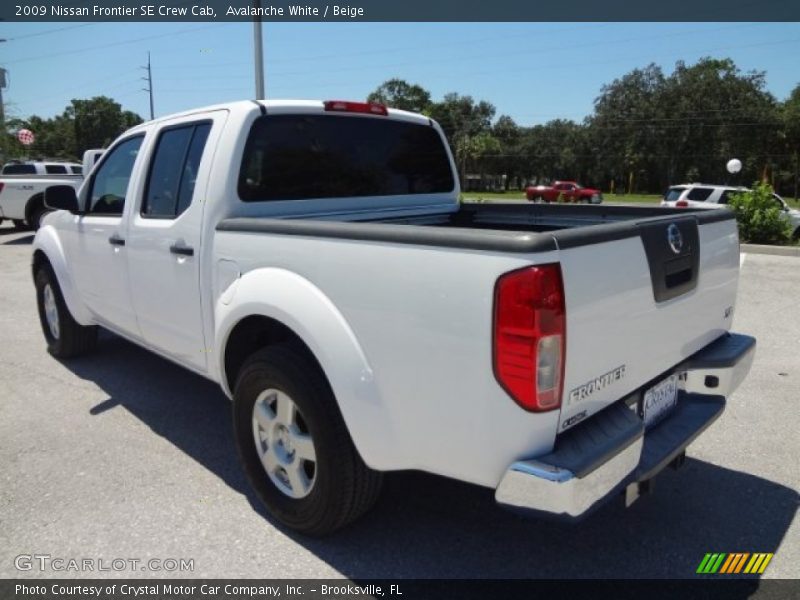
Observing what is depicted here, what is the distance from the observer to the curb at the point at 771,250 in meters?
11.8

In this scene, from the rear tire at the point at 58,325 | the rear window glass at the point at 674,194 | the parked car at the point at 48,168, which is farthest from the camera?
the parked car at the point at 48,168

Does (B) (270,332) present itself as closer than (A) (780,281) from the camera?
Yes

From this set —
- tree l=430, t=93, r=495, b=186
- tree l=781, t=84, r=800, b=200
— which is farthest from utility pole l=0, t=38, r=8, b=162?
tree l=781, t=84, r=800, b=200

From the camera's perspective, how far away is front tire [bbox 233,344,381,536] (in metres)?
2.49

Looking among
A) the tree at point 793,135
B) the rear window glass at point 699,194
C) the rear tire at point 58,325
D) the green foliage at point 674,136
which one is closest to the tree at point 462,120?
the green foliage at point 674,136

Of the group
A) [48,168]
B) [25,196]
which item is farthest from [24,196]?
[48,168]

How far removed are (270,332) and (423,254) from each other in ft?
4.13

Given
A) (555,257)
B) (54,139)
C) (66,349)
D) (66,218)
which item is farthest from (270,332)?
(54,139)

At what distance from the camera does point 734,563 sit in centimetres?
261

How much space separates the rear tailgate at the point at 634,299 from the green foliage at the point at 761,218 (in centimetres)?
1171

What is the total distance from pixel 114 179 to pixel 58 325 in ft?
5.97

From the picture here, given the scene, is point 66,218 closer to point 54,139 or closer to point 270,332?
point 270,332

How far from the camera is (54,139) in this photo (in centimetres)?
9612

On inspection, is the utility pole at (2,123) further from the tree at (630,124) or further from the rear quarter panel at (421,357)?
the tree at (630,124)
